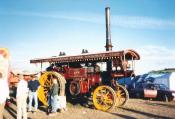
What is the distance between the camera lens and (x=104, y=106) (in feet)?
41.3

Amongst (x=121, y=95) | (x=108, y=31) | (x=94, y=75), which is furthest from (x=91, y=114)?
(x=108, y=31)

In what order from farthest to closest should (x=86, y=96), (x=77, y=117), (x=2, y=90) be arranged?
(x=86, y=96), (x=77, y=117), (x=2, y=90)

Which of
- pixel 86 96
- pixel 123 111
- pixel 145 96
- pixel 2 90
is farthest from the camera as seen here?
pixel 145 96

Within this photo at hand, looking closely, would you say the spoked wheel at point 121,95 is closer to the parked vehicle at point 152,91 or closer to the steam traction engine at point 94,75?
the steam traction engine at point 94,75

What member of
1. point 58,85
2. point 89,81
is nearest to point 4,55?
point 58,85

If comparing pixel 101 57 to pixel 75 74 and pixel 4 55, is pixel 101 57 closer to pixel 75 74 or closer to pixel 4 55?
pixel 75 74

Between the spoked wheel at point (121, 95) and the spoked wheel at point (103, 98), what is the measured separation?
1131mm

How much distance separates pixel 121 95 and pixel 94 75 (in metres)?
1.86

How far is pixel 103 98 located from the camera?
12648 mm

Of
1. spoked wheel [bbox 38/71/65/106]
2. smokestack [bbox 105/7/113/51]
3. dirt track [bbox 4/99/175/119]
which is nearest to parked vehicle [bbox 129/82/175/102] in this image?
smokestack [bbox 105/7/113/51]

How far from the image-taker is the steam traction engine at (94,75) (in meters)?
12.7

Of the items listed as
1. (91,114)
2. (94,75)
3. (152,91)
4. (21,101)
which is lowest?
(91,114)

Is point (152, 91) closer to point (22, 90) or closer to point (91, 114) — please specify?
point (91, 114)

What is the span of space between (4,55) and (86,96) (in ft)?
16.4
